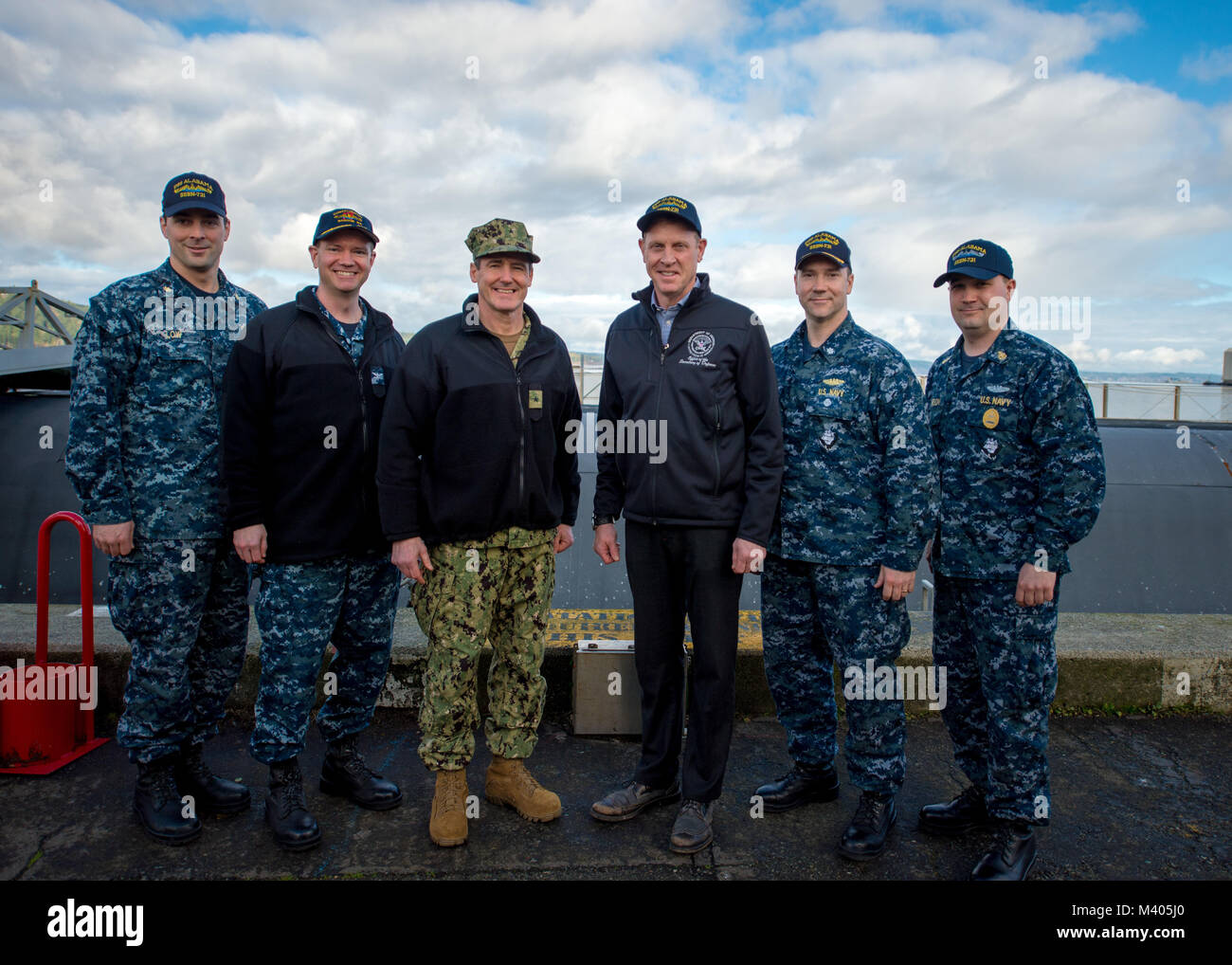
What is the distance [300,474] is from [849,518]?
7.55 feet

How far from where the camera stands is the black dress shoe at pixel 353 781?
343 centimetres

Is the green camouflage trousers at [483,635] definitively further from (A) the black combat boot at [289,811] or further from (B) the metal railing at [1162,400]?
(B) the metal railing at [1162,400]

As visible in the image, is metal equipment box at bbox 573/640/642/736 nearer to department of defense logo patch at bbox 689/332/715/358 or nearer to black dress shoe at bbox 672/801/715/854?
black dress shoe at bbox 672/801/715/854

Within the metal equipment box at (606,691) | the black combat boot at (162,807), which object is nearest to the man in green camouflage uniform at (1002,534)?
the metal equipment box at (606,691)

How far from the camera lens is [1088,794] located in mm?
3588

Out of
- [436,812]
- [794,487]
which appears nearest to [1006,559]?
[794,487]

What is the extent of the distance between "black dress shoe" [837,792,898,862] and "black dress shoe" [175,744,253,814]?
2563mm

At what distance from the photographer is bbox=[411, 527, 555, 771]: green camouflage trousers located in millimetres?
3215

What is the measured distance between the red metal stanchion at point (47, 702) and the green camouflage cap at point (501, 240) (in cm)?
225

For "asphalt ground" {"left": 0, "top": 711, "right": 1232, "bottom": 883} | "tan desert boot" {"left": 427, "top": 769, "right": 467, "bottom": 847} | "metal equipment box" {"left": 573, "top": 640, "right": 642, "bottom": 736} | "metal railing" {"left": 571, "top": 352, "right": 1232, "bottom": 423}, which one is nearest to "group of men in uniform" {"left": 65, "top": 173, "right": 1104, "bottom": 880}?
"tan desert boot" {"left": 427, "top": 769, "right": 467, "bottom": 847}

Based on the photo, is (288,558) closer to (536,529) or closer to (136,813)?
(536,529)

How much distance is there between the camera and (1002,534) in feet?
10.2

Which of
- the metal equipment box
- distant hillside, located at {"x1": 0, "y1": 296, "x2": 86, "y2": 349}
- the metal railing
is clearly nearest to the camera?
the metal equipment box
